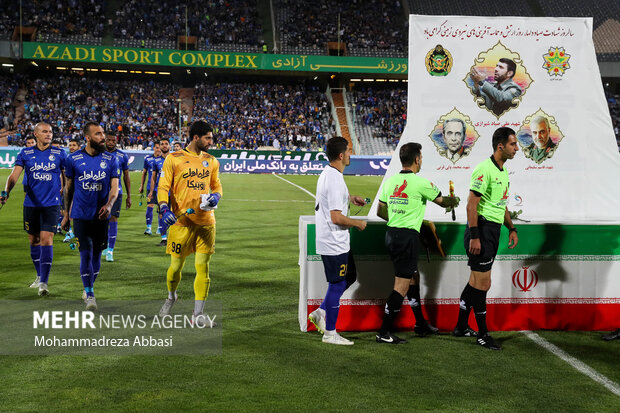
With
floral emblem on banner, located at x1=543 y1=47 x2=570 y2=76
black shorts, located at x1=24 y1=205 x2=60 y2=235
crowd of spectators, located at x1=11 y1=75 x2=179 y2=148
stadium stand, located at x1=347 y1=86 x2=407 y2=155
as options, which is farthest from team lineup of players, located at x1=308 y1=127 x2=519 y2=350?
stadium stand, located at x1=347 y1=86 x2=407 y2=155

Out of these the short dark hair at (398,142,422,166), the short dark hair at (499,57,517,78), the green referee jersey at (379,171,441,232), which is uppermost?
the short dark hair at (499,57,517,78)

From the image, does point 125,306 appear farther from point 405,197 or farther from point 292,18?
point 292,18

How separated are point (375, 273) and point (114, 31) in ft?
181

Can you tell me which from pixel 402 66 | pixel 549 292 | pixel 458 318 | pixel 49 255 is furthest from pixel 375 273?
pixel 402 66

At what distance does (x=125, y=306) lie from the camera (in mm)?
8578

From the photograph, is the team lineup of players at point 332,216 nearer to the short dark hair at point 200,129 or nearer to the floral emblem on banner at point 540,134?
the short dark hair at point 200,129

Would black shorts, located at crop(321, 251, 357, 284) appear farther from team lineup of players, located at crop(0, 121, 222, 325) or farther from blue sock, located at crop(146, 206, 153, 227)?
blue sock, located at crop(146, 206, 153, 227)

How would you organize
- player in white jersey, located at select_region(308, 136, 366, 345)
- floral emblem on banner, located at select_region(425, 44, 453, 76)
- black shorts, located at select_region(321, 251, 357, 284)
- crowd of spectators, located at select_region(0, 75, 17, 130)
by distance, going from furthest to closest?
crowd of spectators, located at select_region(0, 75, 17, 130)
floral emblem on banner, located at select_region(425, 44, 453, 76)
black shorts, located at select_region(321, 251, 357, 284)
player in white jersey, located at select_region(308, 136, 366, 345)

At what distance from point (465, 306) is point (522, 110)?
2809 millimetres

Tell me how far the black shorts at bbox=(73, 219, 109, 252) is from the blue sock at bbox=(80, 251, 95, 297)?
7 centimetres

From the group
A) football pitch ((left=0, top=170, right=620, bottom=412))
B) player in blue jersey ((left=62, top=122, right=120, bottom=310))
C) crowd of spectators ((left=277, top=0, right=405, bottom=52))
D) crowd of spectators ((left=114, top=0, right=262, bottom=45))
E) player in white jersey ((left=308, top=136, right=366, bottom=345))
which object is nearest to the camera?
football pitch ((left=0, top=170, right=620, bottom=412))

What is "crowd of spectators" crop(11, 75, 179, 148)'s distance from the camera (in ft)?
164

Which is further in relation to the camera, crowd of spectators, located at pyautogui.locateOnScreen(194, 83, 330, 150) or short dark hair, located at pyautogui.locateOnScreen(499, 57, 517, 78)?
crowd of spectators, located at pyautogui.locateOnScreen(194, 83, 330, 150)

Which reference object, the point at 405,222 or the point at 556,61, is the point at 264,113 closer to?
the point at 556,61
